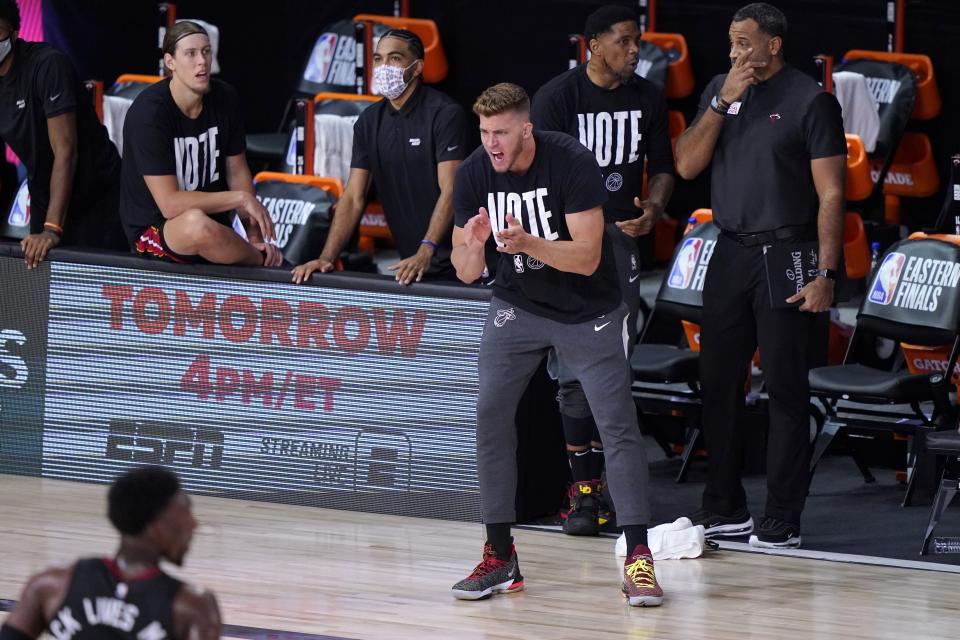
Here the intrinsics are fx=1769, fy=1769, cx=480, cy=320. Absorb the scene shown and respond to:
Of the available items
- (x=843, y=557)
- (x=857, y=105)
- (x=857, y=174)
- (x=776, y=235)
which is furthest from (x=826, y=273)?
(x=857, y=105)

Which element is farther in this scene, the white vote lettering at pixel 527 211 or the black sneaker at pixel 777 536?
Answer: the black sneaker at pixel 777 536

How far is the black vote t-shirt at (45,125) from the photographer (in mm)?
7156

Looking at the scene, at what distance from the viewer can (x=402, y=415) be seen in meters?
6.65

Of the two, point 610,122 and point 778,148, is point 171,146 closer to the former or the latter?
point 610,122

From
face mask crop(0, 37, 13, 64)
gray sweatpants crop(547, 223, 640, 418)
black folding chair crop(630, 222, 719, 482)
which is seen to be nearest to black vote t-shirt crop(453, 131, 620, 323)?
gray sweatpants crop(547, 223, 640, 418)

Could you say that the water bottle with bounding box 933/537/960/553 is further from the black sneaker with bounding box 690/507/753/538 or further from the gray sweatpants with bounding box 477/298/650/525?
the gray sweatpants with bounding box 477/298/650/525

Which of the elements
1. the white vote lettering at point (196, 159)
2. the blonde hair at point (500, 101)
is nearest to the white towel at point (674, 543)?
the blonde hair at point (500, 101)

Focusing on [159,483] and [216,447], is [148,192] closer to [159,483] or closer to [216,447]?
[216,447]

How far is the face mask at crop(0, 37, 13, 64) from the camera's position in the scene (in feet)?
23.7

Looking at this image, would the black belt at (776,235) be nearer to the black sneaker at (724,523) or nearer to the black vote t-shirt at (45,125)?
the black sneaker at (724,523)

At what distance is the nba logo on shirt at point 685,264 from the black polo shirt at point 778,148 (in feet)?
4.94

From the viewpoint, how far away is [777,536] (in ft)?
20.6

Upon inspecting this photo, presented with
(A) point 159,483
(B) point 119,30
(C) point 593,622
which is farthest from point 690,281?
(B) point 119,30

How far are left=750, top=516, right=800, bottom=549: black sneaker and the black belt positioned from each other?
3.24ft
